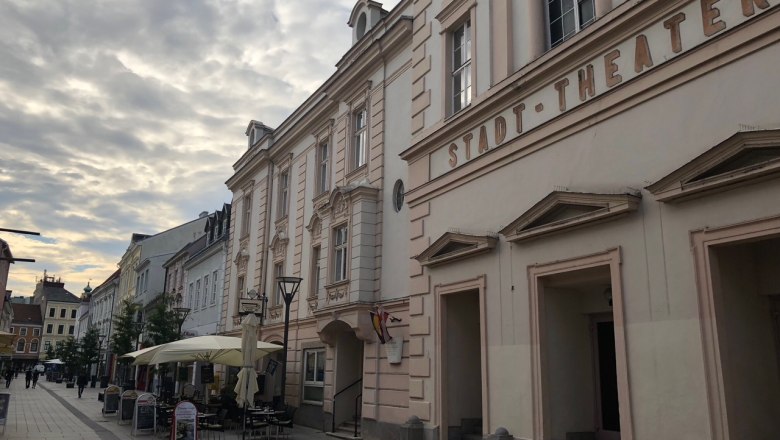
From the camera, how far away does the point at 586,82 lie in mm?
9539

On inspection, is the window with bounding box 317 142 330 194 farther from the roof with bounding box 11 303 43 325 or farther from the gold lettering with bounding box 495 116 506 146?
the roof with bounding box 11 303 43 325

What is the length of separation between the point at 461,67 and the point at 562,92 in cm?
371

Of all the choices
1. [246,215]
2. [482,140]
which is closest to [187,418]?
[482,140]

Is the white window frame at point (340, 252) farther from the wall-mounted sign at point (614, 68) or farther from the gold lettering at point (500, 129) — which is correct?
the gold lettering at point (500, 129)

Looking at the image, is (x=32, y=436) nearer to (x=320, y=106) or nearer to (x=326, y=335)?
(x=326, y=335)

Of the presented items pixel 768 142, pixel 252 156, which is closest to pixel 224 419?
pixel 252 156

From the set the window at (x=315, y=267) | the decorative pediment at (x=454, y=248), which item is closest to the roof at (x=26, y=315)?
the window at (x=315, y=267)

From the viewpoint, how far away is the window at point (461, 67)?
13031mm

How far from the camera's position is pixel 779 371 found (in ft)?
25.1

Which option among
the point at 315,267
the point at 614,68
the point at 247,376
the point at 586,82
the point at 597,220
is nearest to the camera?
the point at 597,220

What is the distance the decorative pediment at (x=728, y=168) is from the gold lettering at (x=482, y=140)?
416 centimetres

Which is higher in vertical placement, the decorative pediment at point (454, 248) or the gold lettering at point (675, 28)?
the gold lettering at point (675, 28)

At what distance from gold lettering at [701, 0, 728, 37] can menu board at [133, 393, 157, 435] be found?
1742 centimetres

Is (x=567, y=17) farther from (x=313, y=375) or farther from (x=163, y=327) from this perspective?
(x=163, y=327)
